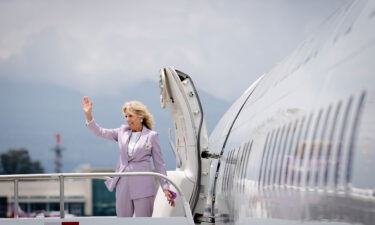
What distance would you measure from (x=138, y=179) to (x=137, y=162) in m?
0.20

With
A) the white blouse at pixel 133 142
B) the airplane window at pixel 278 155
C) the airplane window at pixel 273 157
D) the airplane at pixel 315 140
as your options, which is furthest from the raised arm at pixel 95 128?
the airplane window at pixel 278 155

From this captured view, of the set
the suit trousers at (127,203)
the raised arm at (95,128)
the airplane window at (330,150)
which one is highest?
the raised arm at (95,128)

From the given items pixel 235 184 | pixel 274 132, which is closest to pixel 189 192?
pixel 235 184

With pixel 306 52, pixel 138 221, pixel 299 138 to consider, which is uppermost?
pixel 306 52

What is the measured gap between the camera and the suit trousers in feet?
29.9

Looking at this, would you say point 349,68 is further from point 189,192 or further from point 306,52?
point 189,192

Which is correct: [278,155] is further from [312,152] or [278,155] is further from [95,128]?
[95,128]

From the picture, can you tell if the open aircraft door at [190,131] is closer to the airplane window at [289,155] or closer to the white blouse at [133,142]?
the white blouse at [133,142]

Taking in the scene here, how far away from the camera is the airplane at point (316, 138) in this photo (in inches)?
170

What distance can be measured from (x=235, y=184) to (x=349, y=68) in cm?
380

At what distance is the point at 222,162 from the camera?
34.4ft

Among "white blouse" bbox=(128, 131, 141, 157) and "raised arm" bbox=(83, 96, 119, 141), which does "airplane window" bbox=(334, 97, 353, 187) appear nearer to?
"white blouse" bbox=(128, 131, 141, 157)

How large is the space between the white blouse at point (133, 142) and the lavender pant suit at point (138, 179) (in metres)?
0.03

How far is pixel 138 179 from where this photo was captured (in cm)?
915
